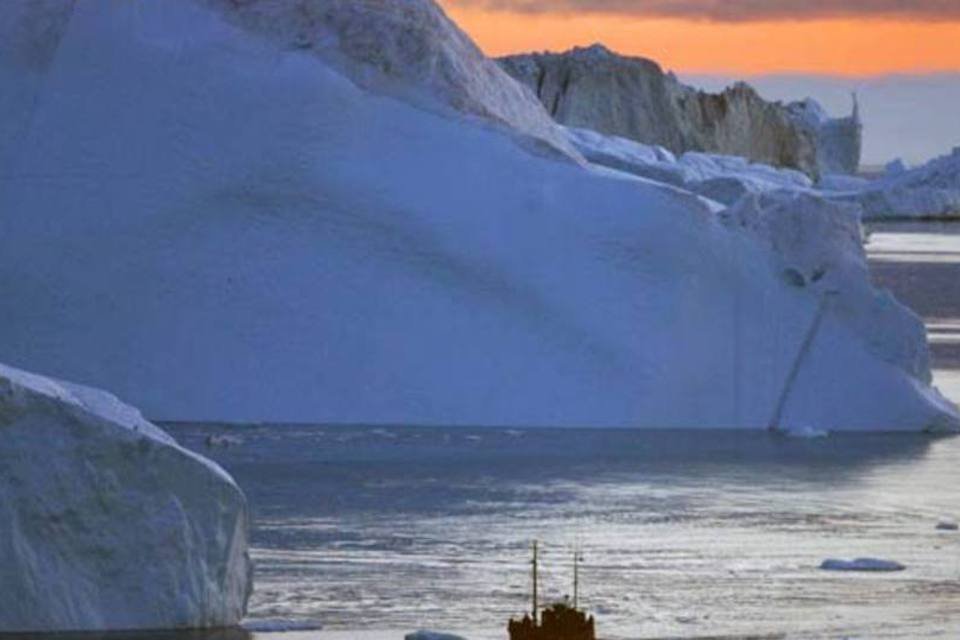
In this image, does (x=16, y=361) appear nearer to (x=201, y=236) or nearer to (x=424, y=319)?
(x=201, y=236)

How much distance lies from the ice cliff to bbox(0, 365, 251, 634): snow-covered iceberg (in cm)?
6349

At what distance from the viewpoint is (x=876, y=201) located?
254 ft

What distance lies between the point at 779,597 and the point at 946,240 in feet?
163

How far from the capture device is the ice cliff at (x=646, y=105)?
74.1 metres

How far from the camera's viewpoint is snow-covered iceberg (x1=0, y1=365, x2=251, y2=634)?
960 cm

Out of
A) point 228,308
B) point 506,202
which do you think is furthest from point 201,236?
point 506,202

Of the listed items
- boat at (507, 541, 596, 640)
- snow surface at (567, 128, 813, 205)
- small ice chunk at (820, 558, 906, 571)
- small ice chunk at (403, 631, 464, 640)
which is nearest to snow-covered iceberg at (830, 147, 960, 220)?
snow surface at (567, 128, 813, 205)

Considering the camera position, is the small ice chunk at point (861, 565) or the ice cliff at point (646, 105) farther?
the ice cliff at point (646, 105)

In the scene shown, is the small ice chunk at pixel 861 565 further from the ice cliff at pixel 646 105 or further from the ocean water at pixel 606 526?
the ice cliff at pixel 646 105

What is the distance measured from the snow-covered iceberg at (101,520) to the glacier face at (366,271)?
703 centimetres

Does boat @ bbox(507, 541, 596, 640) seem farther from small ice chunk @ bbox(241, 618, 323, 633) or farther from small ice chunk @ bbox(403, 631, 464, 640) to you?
small ice chunk @ bbox(241, 618, 323, 633)

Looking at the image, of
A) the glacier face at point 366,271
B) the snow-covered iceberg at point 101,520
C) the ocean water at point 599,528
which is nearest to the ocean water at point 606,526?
the ocean water at point 599,528

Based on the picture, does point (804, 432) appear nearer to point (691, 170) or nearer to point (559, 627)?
point (559, 627)

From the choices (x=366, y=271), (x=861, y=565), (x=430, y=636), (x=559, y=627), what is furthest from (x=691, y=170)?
(x=559, y=627)
